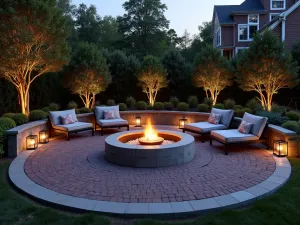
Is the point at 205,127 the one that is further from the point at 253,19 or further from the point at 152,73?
the point at 253,19

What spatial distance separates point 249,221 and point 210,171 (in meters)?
2.13

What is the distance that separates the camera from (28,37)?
27.7ft

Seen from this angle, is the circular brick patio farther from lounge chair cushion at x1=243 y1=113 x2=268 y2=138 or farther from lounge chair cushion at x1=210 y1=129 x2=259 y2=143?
lounge chair cushion at x1=243 y1=113 x2=268 y2=138

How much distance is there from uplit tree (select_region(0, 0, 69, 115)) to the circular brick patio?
3.43 metres

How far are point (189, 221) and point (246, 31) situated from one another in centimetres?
2358

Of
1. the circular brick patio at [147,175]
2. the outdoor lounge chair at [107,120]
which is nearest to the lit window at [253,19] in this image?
the outdoor lounge chair at [107,120]

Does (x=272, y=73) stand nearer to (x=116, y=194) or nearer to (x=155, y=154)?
(x=155, y=154)

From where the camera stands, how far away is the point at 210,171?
5.75 metres

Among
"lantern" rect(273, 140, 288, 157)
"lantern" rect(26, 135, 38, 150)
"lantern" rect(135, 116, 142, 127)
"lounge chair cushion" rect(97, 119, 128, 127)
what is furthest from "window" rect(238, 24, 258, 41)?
"lantern" rect(26, 135, 38, 150)

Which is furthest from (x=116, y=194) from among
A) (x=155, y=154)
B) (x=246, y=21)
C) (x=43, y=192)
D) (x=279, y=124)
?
(x=246, y=21)

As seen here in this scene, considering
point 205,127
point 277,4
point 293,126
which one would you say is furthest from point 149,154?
point 277,4

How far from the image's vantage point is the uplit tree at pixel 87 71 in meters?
12.6

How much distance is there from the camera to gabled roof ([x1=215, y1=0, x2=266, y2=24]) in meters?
23.3

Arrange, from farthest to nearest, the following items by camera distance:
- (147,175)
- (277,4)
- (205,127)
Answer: (277,4)
(205,127)
(147,175)
